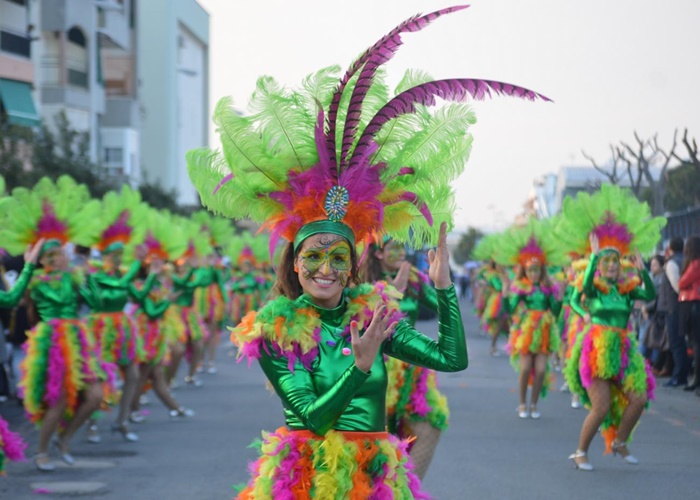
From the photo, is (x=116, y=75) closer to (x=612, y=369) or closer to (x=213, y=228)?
→ (x=213, y=228)

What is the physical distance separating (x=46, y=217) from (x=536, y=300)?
5.89 meters

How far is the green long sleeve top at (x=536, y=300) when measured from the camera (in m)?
12.9

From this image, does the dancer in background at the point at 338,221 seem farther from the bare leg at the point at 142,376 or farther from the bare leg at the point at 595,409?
the bare leg at the point at 142,376

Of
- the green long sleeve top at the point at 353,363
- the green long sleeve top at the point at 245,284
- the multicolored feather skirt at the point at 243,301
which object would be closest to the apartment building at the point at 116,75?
the green long sleeve top at the point at 245,284

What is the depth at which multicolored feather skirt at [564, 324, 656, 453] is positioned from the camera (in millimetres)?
8953

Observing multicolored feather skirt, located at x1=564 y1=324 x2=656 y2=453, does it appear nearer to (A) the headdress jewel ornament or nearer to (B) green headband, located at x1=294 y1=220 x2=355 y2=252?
(A) the headdress jewel ornament

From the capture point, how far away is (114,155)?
4738cm

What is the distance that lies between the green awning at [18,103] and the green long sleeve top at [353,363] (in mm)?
25443

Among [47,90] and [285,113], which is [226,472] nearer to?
[285,113]

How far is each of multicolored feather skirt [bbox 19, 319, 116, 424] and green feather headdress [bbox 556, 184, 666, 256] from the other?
176 inches

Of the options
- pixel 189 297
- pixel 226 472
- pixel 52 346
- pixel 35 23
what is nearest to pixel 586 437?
pixel 226 472

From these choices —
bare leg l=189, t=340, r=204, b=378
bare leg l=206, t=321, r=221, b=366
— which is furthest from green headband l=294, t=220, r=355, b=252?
bare leg l=206, t=321, r=221, b=366

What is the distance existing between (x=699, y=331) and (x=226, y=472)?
25.2ft

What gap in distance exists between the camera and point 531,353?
1238cm
